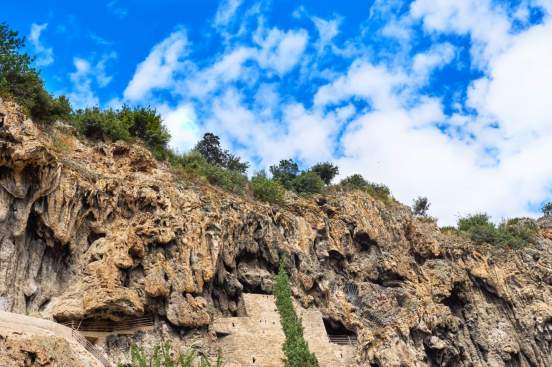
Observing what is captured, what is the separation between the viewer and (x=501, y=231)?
49.3 metres

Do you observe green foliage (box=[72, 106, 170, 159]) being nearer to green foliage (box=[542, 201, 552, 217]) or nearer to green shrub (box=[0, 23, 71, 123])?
green shrub (box=[0, 23, 71, 123])

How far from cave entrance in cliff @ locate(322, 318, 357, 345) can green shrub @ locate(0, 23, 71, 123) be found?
19475 mm

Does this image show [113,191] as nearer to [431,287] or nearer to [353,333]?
[353,333]

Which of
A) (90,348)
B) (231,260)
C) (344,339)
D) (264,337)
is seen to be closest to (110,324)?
(90,348)

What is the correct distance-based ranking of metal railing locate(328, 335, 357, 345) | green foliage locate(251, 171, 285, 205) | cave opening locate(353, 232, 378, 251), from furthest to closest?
green foliage locate(251, 171, 285, 205) → cave opening locate(353, 232, 378, 251) → metal railing locate(328, 335, 357, 345)

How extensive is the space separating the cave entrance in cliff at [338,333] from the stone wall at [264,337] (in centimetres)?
101

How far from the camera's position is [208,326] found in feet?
82.3

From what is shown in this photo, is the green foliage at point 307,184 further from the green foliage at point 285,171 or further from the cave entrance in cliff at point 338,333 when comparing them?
the cave entrance in cliff at point 338,333

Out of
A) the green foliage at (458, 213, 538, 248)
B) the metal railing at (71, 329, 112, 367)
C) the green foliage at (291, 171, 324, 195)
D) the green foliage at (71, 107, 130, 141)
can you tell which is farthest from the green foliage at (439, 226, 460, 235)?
the metal railing at (71, 329, 112, 367)

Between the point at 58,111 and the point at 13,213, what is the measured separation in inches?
544

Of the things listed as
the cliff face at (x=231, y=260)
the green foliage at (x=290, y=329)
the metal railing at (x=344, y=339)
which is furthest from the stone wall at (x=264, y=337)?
the cliff face at (x=231, y=260)

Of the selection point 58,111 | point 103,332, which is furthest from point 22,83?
point 103,332

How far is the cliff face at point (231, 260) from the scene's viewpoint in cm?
2228

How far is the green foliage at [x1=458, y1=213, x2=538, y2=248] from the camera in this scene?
4728 cm
